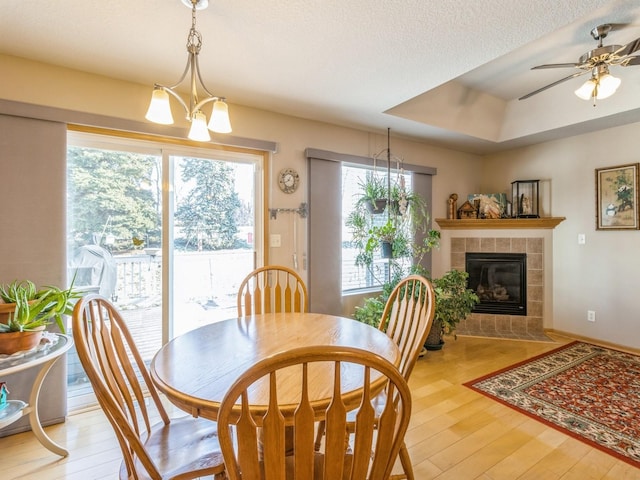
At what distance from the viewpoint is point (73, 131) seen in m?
2.17

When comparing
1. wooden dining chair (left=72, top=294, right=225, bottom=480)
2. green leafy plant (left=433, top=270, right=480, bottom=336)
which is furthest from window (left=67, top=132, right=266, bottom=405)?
green leafy plant (left=433, top=270, right=480, bottom=336)

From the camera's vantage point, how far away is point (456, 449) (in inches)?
71.5

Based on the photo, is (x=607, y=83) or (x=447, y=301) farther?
(x=447, y=301)

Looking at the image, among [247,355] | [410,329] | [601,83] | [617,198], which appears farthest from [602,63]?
[247,355]

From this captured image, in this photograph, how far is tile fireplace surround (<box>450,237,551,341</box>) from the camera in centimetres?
380

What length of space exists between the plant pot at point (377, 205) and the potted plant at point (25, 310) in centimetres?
242

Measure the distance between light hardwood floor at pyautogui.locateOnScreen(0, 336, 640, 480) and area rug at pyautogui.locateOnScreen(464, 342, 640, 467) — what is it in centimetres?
12

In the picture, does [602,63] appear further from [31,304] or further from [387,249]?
[31,304]

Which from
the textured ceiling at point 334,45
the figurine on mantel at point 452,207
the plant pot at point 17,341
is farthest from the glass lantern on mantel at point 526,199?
the plant pot at point 17,341

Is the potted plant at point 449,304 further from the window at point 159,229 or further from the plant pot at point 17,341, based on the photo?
the plant pot at point 17,341

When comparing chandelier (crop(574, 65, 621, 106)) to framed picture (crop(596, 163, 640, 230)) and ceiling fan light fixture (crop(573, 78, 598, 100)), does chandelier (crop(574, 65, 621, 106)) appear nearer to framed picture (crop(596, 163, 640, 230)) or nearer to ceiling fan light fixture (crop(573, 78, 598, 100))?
ceiling fan light fixture (crop(573, 78, 598, 100))

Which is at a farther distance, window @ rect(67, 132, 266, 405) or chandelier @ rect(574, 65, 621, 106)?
window @ rect(67, 132, 266, 405)

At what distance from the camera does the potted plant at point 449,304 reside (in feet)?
10.3

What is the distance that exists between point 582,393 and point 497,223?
2.05 metres
